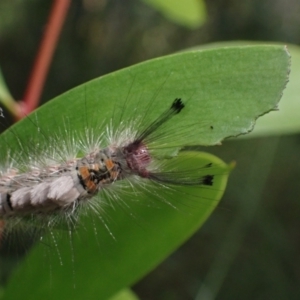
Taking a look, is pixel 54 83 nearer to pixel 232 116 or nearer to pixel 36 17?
pixel 36 17

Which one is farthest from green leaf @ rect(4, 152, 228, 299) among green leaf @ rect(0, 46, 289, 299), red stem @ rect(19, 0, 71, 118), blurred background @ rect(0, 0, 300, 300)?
blurred background @ rect(0, 0, 300, 300)

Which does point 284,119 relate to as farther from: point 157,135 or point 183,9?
point 183,9

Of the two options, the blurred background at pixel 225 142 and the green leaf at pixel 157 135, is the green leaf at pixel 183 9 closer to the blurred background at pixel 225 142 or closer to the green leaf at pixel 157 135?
the green leaf at pixel 157 135

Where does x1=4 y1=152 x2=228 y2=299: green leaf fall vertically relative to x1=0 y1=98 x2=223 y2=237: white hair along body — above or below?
below

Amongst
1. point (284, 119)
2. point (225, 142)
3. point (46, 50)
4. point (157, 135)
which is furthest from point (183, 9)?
point (225, 142)

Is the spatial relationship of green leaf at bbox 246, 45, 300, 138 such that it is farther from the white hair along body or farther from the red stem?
the red stem

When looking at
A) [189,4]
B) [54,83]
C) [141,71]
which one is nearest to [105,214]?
[141,71]
